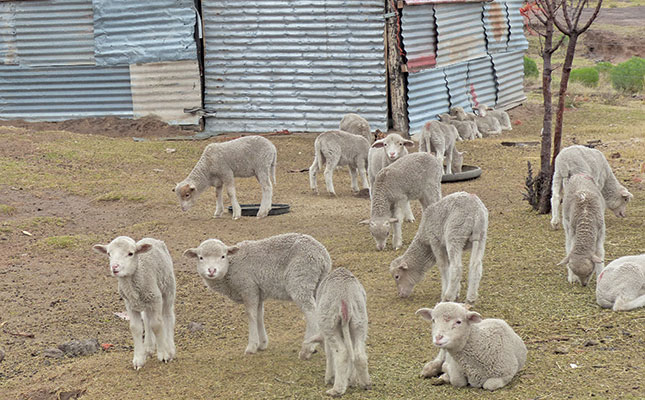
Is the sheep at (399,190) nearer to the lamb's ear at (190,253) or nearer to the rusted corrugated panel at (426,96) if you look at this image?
the lamb's ear at (190,253)

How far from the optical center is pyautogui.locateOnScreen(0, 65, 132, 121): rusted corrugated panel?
2055cm

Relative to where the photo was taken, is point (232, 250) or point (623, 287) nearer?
point (232, 250)

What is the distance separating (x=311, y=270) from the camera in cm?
743

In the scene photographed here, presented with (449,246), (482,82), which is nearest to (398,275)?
(449,246)

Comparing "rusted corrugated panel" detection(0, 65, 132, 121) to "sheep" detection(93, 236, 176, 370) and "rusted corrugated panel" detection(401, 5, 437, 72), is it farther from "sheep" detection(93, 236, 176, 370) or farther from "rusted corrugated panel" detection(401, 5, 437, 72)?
"sheep" detection(93, 236, 176, 370)

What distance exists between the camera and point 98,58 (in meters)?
20.4

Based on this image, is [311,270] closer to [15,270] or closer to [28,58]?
[15,270]

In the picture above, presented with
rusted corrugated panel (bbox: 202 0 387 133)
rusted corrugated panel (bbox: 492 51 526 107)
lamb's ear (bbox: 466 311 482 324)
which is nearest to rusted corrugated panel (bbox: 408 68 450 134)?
rusted corrugated panel (bbox: 202 0 387 133)

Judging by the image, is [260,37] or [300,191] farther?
[260,37]

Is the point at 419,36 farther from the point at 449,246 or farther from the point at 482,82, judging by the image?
the point at 449,246

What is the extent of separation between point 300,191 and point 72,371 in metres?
8.18

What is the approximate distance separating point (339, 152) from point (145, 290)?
7.48 m

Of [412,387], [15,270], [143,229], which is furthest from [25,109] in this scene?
[412,387]

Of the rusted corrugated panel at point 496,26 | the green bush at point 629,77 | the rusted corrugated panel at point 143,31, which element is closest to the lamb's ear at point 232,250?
the rusted corrugated panel at point 143,31
